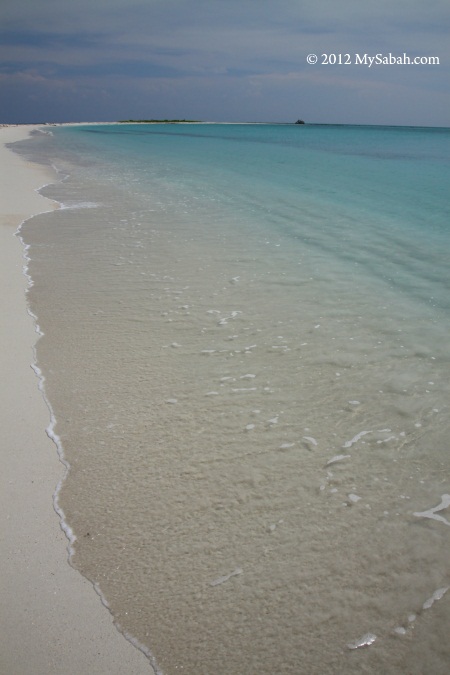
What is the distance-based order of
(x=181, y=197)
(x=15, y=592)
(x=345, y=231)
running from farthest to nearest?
(x=181, y=197) → (x=345, y=231) → (x=15, y=592)

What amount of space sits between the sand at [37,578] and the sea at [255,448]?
0.07m

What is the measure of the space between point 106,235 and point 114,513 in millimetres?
6578

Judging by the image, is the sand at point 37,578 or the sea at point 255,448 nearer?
the sand at point 37,578

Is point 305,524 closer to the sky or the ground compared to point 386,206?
closer to the ground

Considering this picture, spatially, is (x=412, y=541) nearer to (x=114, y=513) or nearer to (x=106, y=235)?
(x=114, y=513)

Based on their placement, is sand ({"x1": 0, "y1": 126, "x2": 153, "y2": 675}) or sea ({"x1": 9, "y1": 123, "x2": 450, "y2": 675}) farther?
sea ({"x1": 9, "y1": 123, "x2": 450, "y2": 675})

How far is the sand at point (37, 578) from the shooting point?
1.96 meters

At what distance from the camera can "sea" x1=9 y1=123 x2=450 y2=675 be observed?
214cm

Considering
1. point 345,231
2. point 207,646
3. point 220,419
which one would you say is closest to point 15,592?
point 207,646

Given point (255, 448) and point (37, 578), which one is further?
point (255, 448)

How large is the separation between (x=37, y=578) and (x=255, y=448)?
1370mm

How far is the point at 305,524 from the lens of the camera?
2.63m

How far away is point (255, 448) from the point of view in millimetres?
3219

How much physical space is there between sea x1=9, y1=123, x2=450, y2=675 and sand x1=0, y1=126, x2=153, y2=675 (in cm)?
7
